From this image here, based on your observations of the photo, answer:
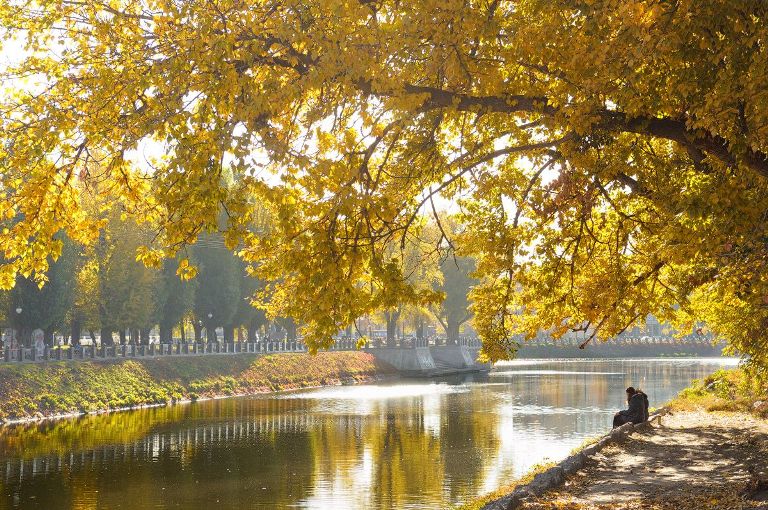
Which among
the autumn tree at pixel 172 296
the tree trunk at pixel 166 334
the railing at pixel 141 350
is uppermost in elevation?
the autumn tree at pixel 172 296

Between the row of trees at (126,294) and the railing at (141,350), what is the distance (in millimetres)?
1897

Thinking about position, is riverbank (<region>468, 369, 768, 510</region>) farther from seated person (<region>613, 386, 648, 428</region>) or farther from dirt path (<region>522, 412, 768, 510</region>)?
seated person (<region>613, 386, 648, 428</region>)

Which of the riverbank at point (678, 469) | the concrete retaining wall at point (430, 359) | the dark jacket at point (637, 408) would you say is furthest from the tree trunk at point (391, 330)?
the dark jacket at point (637, 408)

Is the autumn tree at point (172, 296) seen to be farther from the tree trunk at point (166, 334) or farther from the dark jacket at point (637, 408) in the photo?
the dark jacket at point (637, 408)

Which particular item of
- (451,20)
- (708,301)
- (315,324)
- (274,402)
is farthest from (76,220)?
(274,402)

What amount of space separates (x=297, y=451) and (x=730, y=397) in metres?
14.6

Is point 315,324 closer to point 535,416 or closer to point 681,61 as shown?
point 681,61

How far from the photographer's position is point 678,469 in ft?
56.9

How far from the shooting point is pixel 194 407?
1781 inches

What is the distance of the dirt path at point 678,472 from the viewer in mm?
13367

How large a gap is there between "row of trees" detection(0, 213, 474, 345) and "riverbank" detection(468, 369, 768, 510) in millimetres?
17060

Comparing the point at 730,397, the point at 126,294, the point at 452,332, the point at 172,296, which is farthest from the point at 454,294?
the point at 730,397

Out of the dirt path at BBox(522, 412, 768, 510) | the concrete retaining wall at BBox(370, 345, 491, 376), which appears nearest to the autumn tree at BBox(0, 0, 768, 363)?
the dirt path at BBox(522, 412, 768, 510)

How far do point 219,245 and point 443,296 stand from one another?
5174cm
